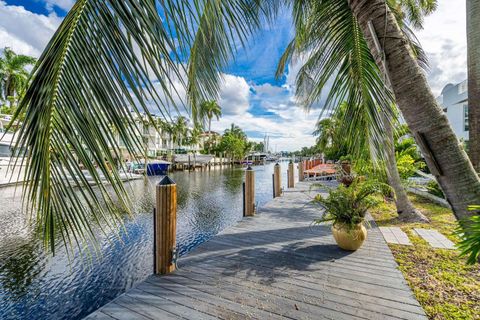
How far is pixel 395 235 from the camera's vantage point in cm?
481

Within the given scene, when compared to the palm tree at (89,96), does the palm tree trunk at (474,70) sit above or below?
above

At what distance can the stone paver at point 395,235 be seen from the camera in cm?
448

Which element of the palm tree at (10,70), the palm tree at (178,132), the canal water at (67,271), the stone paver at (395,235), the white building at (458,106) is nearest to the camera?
the palm tree at (178,132)

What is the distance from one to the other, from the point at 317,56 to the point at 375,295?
2880mm

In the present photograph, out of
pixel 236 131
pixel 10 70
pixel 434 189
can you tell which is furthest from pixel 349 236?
pixel 236 131

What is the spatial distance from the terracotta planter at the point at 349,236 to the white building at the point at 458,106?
1927 cm

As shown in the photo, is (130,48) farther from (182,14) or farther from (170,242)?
(170,242)

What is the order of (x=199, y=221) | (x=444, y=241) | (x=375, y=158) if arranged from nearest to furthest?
(x=375, y=158)
(x=444, y=241)
(x=199, y=221)

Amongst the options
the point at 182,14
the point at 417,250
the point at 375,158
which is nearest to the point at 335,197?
the point at 375,158

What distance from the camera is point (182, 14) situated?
108 centimetres

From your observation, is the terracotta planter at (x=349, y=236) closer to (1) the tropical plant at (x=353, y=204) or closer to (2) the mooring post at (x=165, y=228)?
(1) the tropical plant at (x=353, y=204)

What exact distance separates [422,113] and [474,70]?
1783mm

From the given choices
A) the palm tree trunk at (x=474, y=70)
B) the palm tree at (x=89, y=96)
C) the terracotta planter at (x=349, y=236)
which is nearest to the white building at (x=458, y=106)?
the palm tree trunk at (x=474, y=70)

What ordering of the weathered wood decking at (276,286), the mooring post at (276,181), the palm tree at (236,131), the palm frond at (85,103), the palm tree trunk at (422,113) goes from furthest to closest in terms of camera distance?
1. the palm tree at (236,131)
2. the mooring post at (276,181)
3. the weathered wood decking at (276,286)
4. the palm tree trunk at (422,113)
5. the palm frond at (85,103)
